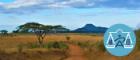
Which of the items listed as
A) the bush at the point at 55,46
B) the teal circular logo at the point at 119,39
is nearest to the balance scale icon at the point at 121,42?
the teal circular logo at the point at 119,39

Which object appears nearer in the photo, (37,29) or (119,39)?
(119,39)

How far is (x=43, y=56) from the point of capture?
39.5 m

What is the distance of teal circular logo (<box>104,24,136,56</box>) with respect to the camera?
86.9 feet

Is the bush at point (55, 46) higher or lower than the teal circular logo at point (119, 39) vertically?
lower

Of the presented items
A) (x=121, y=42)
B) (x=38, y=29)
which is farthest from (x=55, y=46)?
(x=121, y=42)

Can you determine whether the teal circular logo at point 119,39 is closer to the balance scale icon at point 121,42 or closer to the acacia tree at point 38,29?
the balance scale icon at point 121,42

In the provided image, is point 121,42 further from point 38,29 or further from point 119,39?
point 38,29

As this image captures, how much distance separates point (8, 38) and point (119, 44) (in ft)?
112

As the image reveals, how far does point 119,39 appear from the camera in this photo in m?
27.5

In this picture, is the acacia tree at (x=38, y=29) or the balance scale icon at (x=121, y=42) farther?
the acacia tree at (x=38, y=29)

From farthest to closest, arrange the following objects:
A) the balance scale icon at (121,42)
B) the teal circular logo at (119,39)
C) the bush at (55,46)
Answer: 1. the bush at (55,46)
2. the balance scale icon at (121,42)
3. the teal circular logo at (119,39)

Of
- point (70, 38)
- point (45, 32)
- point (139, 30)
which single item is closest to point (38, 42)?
point (45, 32)

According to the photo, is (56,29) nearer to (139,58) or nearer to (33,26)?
(33,26)

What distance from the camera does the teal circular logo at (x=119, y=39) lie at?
26.5 metres
